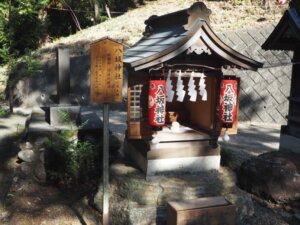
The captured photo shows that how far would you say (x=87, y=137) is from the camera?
8453 millimetres

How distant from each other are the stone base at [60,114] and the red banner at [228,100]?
4507 millimetres

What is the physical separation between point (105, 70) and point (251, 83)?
11732mm

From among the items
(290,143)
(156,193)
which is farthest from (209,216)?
(290,143)

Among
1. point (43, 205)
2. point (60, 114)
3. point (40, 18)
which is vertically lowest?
point (43, 205)

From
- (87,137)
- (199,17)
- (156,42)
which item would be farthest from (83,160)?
(199,17)

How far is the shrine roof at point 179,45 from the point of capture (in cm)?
604

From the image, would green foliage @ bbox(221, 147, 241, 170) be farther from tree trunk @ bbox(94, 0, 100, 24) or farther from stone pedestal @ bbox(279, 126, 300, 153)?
tree trunk @ bbox(94, 0, 100, 24)

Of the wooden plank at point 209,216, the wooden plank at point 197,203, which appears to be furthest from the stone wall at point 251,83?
the wooden plank at point 209,216

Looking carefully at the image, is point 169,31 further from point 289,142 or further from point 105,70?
point 289,142

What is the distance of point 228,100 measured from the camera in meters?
6.67

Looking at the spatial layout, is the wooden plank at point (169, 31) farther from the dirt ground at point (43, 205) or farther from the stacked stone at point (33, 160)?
the dirt ground at point (43, 205)

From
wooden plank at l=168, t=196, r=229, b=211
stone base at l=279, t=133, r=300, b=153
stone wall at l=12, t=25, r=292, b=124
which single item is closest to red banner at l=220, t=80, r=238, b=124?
wooden plank at l=168, t=196, r=229, b=211

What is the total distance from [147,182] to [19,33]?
2001 cm

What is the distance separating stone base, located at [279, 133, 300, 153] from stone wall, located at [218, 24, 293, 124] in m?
5.60
